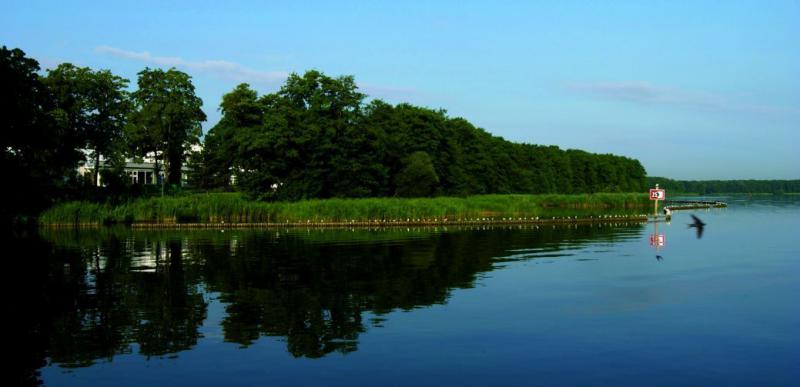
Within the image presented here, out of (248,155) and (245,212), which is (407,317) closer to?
(245,212)

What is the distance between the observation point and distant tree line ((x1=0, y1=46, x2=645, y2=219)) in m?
64.3

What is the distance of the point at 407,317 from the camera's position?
19.9 metres

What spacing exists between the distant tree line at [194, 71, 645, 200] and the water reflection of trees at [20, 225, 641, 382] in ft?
101

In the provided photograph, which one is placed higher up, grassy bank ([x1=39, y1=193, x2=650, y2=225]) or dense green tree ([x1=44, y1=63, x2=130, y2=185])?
dense green tree ([x1=44, y1=63, x2=130, y2=185])

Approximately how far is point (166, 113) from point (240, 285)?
78.2m

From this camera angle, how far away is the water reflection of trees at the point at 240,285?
17734mm

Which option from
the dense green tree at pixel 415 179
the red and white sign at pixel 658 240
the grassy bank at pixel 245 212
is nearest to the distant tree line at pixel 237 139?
the dense green tree at pixel 415 179

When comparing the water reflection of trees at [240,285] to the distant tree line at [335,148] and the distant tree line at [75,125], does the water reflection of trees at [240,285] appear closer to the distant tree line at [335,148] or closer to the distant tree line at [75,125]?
the distant tree line at [75,125]

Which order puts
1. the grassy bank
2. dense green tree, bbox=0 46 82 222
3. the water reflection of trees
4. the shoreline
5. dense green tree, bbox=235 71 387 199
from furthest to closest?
1. dense green tree, bbox=235 71 387 199
2. the grassy bank
3. the shoreline
4. dense green tree, bbox=0 46 82 222
5. the water reflection of trees

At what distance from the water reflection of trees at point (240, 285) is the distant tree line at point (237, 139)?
65.4 ft

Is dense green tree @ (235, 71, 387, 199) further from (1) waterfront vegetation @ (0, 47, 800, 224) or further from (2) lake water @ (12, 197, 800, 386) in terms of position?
(2) lake water @ (12, 197, 800, 386)

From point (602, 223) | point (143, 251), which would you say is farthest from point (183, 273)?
point (602, 223)

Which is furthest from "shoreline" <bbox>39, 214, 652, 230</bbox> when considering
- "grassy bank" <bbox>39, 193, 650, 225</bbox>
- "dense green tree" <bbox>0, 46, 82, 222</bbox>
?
"dense green tree" <bbox>0, 46, 82, 222</bbox>

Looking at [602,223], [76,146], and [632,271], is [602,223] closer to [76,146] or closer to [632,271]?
[632,271]
